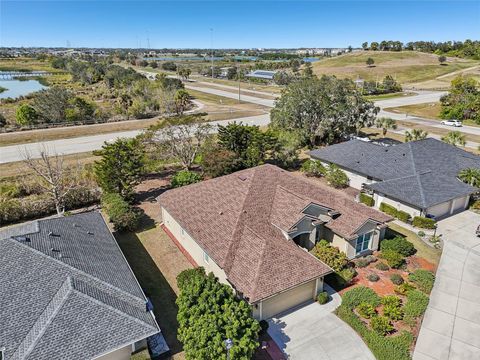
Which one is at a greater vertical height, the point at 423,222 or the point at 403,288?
the point at 423,222

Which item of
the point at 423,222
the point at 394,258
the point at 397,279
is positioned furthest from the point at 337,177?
the point at 397,279

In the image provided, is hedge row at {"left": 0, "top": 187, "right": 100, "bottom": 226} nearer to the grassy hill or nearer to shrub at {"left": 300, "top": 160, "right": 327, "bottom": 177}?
shrub at {"left": 300, "top": 160, "right": 327, "bottom": 177}

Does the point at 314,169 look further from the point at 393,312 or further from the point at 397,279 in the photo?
the point at 393,312

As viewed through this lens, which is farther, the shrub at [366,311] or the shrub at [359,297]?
the shrub at [359,297]

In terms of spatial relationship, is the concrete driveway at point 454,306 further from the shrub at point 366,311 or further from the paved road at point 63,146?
the paved road at point 63,146

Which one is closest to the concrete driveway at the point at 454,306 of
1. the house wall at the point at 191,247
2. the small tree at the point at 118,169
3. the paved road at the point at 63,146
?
the house wall at the point at 191,247

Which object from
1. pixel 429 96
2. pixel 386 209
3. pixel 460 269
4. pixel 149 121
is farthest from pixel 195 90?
pixel 460 269

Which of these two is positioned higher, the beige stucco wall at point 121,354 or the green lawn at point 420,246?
the beige stucco wall at point 121,354
